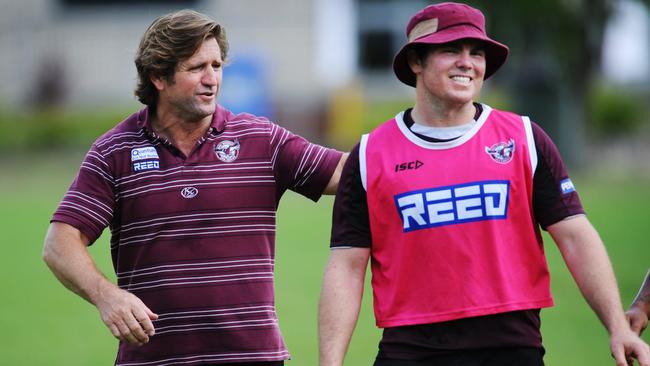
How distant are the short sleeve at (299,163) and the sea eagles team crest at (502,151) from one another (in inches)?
38.5

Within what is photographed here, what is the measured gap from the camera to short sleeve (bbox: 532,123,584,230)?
4742 mm

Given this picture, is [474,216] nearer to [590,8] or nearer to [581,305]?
[581,305]

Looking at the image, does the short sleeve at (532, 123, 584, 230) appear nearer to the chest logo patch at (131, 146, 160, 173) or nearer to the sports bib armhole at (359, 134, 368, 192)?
the sports bib armhole at (359, 134, 368, 192)

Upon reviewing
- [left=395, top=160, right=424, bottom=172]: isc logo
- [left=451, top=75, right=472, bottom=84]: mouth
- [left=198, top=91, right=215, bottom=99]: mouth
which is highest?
[left=198, top=91, right=215, bottom=99]: mouth

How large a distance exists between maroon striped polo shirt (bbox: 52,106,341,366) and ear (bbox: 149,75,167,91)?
260mm

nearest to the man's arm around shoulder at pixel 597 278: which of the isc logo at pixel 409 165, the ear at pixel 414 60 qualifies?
the isc logo at pixel 409 165

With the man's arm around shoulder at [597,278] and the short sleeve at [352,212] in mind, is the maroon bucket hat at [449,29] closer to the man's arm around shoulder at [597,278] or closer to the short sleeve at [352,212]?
the short sleeve at [352,212]

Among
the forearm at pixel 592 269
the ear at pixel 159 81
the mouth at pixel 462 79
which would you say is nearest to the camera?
the forearm at pixel 592 269

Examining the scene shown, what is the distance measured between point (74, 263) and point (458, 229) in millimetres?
1591

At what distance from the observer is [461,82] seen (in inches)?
187

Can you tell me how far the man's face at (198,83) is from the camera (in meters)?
5.37

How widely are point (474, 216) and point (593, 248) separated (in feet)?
1.53

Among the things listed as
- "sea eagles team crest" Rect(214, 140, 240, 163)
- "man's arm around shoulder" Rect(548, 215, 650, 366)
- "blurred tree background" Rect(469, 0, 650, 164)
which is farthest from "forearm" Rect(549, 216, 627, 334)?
"blurred tree background" Rect(469, 0, 650, 164)

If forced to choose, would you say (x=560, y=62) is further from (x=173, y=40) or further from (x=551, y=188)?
(x=551, y=188)
